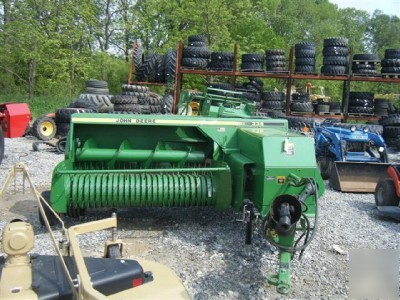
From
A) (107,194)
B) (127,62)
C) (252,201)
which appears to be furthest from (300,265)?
(127,62)

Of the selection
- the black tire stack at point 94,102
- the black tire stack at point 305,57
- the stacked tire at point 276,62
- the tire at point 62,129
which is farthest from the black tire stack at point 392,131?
the tire at point 62,129

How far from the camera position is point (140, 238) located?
195 inches

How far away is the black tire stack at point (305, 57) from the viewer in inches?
588

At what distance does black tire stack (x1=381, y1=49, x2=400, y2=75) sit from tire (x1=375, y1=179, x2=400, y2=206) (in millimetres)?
8948

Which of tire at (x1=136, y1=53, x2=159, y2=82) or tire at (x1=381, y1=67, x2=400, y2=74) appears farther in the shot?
tire at (x1=136, y1=53, x2=159, y2=82)

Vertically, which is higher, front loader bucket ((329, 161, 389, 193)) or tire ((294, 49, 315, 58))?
tire ((294, 49, 315, 58))

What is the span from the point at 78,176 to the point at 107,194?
37 centimetres

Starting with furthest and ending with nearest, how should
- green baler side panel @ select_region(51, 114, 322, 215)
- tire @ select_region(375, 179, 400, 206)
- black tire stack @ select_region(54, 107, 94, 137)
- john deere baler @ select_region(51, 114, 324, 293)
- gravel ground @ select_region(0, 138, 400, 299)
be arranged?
black tire stack @ select_region(54, 107, 94, 137) → tire @ select_region(375, 179, 400, 206) → green baler side panel @ select_region(51, 114, 322, 215) → john deere baler @ select_region(51, 114, 324, 293) → gravel ground @ select_region(0, 138, 400, 299)

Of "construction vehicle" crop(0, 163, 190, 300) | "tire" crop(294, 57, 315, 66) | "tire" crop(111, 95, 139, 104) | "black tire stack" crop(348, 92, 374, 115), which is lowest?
"construction vehicle" crop(0, 163, 190, 300)

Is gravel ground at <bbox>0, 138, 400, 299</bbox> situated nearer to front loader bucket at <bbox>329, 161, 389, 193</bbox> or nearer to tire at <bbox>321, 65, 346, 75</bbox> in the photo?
front loader bucket at <bbox>329, 161, 389, 193</bbox>

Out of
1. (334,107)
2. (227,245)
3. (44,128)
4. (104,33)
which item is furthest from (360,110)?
(104,33)

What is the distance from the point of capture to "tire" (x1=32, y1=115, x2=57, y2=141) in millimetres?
12375

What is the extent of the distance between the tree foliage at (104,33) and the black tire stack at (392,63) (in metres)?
10.8

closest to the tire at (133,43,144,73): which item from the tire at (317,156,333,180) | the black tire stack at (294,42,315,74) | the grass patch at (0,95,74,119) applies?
the grass patch at (0,95,74,119)
